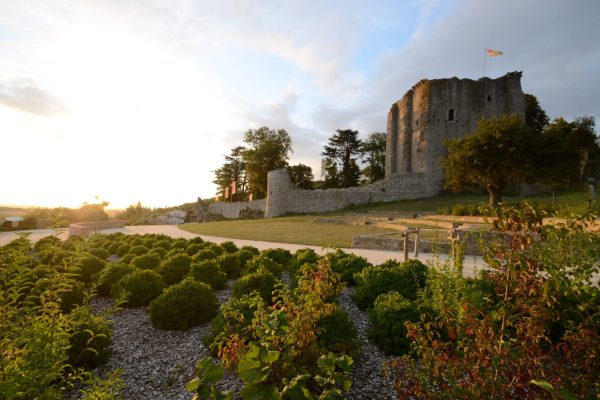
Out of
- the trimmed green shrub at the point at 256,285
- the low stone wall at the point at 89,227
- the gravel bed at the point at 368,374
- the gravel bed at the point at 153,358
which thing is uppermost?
the low stone wall at the point at 89,227

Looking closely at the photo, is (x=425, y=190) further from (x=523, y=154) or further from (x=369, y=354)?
(x=369, y=354)

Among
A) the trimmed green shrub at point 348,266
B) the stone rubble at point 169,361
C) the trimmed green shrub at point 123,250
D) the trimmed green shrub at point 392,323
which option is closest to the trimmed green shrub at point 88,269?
the stone rubble at point 169,361

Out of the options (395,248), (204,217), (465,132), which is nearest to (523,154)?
(395,248)

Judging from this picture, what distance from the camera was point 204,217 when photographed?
50.2m

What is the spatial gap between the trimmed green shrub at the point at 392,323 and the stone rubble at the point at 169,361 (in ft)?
0.61

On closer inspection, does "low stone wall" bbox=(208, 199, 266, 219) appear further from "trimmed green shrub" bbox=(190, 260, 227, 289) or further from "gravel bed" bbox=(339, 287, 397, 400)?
"gravel bed" bbox=(339, 287, 397, 400)

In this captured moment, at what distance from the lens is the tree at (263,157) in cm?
5344

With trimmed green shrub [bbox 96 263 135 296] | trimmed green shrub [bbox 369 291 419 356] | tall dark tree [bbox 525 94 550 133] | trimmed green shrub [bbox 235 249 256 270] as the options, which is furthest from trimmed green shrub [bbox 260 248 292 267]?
tall dark tree [bbox 525 94 550 133]

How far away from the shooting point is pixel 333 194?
40781 mm

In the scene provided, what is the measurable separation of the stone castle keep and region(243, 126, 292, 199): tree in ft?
37.6

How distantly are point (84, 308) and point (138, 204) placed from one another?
171ft

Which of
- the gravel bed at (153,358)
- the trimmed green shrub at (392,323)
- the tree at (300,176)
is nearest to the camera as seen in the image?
the gravel bed at (153,358)

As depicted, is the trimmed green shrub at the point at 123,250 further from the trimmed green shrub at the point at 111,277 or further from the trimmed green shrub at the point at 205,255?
the trimmed green shrub at the point at 111,277

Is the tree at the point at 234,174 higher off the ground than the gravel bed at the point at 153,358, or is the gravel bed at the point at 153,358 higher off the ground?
the tree at the point at 234,174
